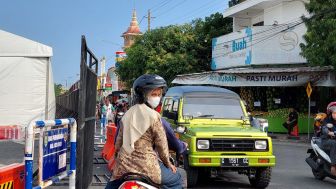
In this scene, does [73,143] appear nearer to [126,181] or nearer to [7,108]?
[126,181]

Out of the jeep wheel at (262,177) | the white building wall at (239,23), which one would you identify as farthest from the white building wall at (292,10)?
the jeep wheel at (262,177)

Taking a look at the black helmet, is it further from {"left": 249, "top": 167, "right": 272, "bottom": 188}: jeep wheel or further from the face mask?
{"left": 249, "top": 167, "right": 272, "bottom": 188}: jeep wheel

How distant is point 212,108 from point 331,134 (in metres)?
2.42

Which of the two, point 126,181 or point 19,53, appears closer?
point 126,181

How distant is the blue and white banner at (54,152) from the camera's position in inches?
228

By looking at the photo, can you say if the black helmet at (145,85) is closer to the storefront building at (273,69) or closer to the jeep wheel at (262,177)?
the jeep wheel at (262,177)

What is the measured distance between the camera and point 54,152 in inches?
240

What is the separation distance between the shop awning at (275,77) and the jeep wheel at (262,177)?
15276 millimetres

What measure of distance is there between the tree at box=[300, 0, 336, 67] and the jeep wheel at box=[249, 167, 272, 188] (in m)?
13.3

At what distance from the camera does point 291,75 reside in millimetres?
26375

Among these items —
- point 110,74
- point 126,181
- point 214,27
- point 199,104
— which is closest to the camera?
point 126,181

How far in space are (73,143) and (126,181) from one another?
9.11 ft

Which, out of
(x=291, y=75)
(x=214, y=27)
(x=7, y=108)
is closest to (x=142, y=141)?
(x=7, y=108)

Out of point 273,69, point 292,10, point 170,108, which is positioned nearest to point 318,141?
point 170,108
